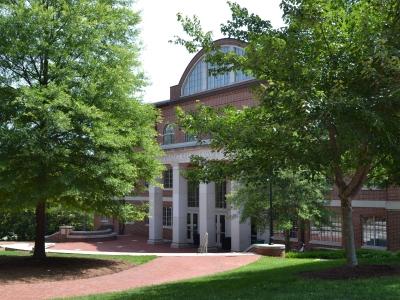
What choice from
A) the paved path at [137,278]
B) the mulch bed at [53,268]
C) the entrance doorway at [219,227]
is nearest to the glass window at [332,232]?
the entrance doorway at [219,227]

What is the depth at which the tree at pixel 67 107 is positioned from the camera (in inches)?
631

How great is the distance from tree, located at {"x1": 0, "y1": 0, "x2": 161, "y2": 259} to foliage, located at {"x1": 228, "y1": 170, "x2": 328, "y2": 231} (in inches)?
274

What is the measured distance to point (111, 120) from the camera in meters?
17.4

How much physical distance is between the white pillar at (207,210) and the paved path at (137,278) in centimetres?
1235

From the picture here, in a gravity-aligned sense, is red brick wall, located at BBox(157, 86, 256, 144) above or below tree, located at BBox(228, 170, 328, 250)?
above

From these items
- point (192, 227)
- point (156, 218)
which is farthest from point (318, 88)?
point (156, 218)

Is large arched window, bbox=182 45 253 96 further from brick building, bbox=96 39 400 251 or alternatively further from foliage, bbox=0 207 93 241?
foliage, bbox=0 207 93 241

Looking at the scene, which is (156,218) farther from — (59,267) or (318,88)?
(318,88)

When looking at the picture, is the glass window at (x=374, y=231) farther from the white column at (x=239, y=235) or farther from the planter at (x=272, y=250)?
the planter at (x=272, y=250)

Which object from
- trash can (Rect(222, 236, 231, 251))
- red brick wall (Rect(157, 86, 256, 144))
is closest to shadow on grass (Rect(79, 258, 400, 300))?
red brick wall (Rect(157, 86, 256, 144))

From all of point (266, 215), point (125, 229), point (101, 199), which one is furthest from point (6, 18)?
point (125, 229)

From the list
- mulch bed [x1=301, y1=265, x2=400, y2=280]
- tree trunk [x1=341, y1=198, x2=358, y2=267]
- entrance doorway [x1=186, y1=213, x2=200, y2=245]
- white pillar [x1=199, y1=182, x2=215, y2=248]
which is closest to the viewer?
mulch bed [x1=301, y1=265, x2=400, y2=280]

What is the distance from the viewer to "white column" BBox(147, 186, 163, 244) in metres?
40.2

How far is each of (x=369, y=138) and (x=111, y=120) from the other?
10.1 metres
